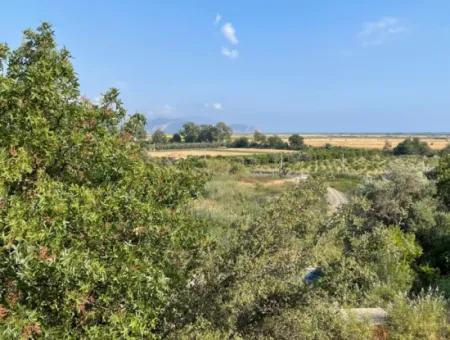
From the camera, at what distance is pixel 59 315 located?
4.46 m

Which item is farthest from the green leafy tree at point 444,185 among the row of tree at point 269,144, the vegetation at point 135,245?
the row of tree at point 269,144

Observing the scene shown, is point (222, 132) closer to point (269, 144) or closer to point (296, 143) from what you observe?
point (269, 144)

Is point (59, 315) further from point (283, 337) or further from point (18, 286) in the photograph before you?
point (283, 337)

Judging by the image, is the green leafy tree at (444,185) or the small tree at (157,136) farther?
the small tree at (157,136)

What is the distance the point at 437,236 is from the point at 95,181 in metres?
20.7

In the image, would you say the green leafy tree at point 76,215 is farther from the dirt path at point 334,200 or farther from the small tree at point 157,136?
the small tree at point 157,136

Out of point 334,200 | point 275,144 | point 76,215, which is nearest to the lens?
point 76,215

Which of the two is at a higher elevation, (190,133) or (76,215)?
(190,133)

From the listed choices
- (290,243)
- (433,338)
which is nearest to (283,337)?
(290,243)

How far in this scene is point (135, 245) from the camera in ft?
17.9

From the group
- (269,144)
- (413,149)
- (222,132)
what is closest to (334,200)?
(413,149)

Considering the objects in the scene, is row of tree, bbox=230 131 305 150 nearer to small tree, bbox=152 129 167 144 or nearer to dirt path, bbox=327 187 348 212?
small tree, bbox=152 129 167 144

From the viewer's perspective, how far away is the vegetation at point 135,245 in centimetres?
430

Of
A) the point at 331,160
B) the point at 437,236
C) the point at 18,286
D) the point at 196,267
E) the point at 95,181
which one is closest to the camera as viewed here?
the point at 18,286
